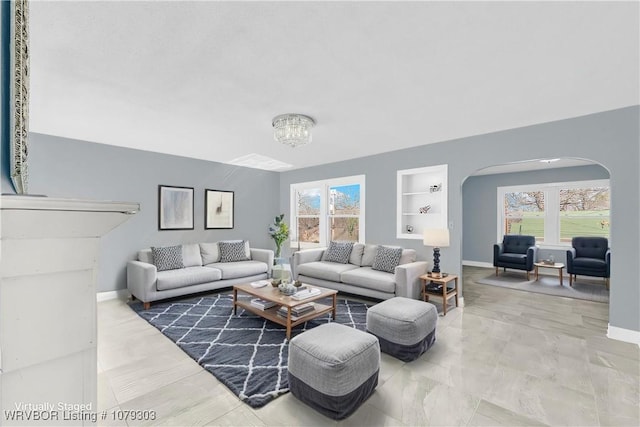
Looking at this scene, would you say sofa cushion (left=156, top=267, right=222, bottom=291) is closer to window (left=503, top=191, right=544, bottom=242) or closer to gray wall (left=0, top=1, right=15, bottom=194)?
gray wall (left=0, top=1, right=15, bottom=194)

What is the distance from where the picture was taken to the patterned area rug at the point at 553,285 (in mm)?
4609

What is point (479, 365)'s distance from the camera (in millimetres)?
2438

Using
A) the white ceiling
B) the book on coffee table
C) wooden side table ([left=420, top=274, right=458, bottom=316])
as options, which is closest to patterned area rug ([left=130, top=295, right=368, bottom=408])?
the book on coffee table

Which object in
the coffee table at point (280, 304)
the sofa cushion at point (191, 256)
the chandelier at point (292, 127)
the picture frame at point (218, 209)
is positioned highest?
the chandelier at point (292, 127)

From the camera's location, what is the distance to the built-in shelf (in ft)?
14.9

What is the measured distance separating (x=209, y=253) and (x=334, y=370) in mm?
3886

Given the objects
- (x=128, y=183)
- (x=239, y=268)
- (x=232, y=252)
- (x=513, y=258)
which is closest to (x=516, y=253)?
(x=513, y=258)

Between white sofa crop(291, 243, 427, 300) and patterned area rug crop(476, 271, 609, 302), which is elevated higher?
white sofa crop(291, 243, 427, 300)

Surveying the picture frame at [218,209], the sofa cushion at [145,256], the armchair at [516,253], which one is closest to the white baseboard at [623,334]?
the armchair at [516,253]

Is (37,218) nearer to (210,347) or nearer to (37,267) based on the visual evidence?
(37,267)

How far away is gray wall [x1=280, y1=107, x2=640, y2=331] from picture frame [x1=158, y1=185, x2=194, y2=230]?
3.45m

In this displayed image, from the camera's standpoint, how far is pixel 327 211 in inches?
238

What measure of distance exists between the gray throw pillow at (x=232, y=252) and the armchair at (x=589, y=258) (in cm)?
613

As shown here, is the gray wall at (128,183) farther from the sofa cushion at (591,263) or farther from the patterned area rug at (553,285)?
the sofa cushion at (591,263)
